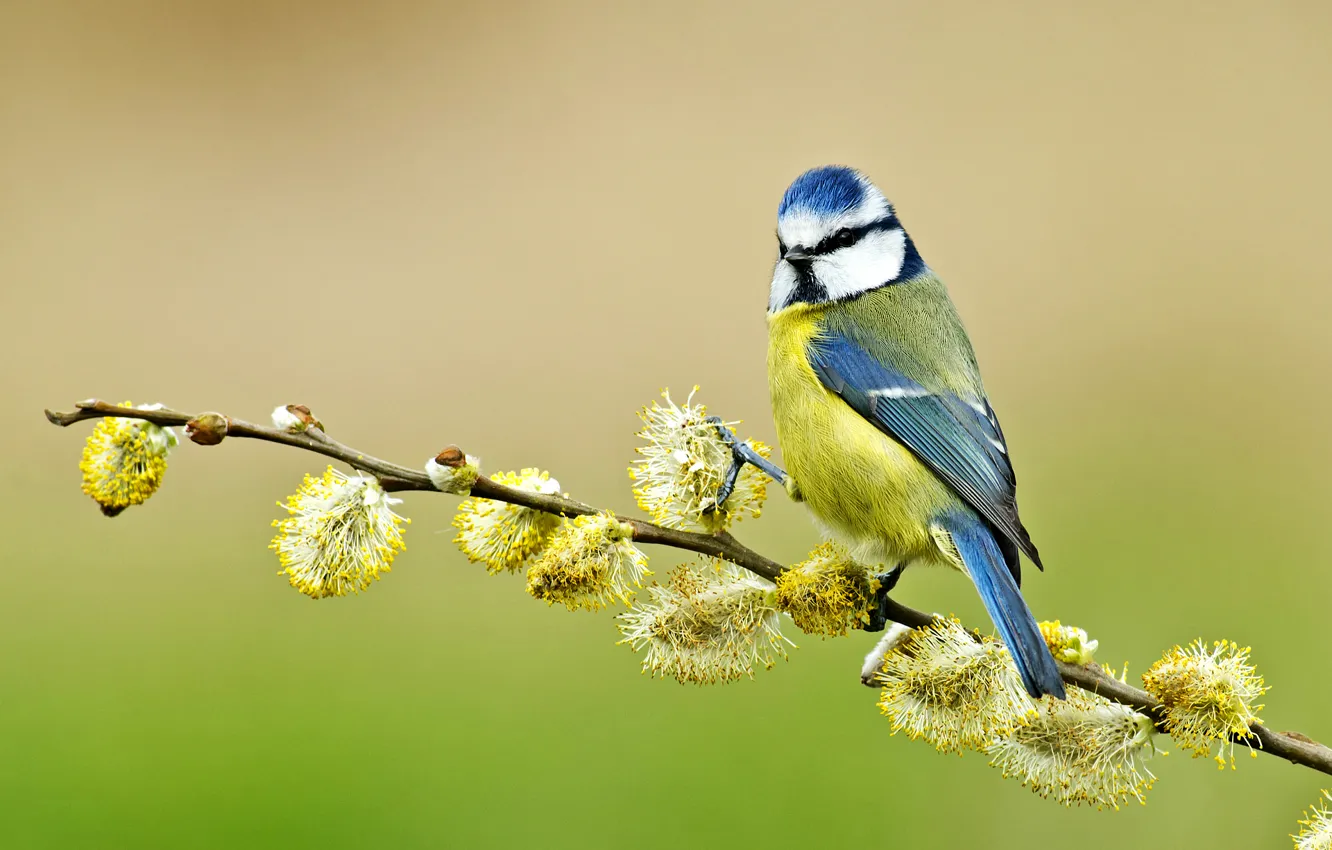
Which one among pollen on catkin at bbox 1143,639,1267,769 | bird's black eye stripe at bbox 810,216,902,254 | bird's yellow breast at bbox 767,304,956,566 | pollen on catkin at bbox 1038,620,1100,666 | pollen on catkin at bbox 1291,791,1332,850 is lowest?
pollen on catkin at bbox 1291,791,1332,850

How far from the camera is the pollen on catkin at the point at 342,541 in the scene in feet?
3.86

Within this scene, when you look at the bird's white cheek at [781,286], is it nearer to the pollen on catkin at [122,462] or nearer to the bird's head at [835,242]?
the bird's head at [835,242]

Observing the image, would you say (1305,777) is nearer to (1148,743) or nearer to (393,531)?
(1148,743)

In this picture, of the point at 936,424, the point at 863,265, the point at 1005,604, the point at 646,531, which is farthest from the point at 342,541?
the point at 863,265

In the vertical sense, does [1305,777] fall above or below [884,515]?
above

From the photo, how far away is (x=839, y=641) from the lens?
324cm

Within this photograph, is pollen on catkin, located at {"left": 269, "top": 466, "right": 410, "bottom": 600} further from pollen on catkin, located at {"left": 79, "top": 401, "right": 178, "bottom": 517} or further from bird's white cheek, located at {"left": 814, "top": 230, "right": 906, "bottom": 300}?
bird's white cheek, located at {"left": 814, "top": 230, "right": 906, "bottom": 300}

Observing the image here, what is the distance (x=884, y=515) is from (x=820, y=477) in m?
0.10

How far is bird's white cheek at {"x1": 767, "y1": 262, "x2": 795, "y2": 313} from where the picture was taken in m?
1.79

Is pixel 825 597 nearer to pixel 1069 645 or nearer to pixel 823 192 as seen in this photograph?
pixel 1069 645

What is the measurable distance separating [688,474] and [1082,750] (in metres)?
0.52

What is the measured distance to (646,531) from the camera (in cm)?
126

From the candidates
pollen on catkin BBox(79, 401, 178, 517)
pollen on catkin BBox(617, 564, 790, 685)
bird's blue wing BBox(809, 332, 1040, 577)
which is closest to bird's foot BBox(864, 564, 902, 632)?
pollen on catkin BBox(617, 564, 790, 685)

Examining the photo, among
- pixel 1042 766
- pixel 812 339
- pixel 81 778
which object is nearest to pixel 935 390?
pixel 812 339
